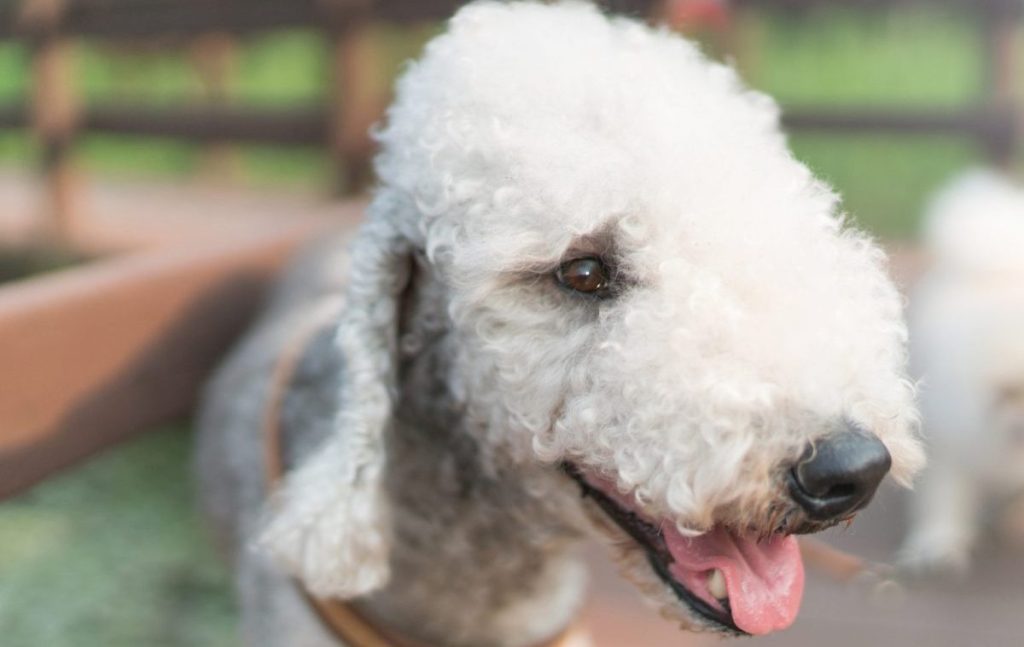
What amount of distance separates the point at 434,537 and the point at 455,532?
0.14ft

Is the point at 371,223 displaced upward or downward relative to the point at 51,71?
upward

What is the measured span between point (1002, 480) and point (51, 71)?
4483 millimetres

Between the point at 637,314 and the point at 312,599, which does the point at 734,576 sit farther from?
the point at 312,599

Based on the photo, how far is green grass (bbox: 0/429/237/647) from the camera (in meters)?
2.51

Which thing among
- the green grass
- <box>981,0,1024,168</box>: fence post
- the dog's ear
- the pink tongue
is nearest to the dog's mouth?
the pink tongue

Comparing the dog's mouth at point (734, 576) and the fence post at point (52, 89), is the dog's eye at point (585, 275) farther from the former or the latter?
the fence post at point (52, 89)

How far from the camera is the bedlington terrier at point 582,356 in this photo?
114 cm

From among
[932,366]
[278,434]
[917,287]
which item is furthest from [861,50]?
[278,434]

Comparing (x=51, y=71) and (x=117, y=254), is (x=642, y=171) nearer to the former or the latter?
(x=117, y=254)

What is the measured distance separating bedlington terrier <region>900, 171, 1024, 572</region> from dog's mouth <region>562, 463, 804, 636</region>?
1.60 metres

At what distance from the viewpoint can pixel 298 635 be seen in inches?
65.7

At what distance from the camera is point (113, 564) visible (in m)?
2.80

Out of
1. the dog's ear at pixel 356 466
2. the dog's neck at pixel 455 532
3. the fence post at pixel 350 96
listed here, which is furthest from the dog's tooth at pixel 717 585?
the fence post at pixel 350 96

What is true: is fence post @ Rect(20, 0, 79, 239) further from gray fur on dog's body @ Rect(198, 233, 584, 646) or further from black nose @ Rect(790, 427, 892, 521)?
black nose @ Rect(790, 427, 892, 521)
